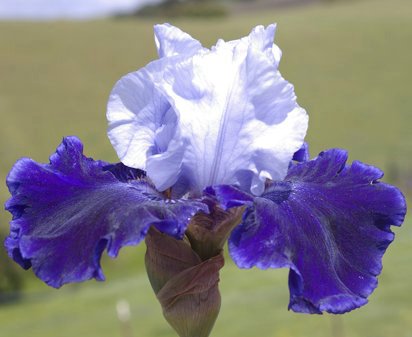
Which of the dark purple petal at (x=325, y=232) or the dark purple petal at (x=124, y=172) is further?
the dark purple petal at (x=124, y=172)

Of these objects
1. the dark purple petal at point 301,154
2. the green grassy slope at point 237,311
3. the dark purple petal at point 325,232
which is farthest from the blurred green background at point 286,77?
the dark purple petal at point 325,232

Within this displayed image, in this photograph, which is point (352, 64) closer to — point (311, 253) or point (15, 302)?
point (15, 302)

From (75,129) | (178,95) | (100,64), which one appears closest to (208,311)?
(178,95)

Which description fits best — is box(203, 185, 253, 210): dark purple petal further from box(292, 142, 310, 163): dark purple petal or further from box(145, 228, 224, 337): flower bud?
box(292, 142, 310, 163): dark purple petal

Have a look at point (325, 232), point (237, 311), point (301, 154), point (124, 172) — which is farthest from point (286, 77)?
point (325, 232)

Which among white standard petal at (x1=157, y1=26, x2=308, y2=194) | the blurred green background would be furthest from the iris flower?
the blurred green background

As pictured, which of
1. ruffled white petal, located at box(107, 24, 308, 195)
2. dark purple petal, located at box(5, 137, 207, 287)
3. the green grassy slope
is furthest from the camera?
the green grassy slope

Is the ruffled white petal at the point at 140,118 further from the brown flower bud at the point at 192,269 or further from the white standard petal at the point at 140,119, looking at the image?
the brown flower bud at the point at 192,269
